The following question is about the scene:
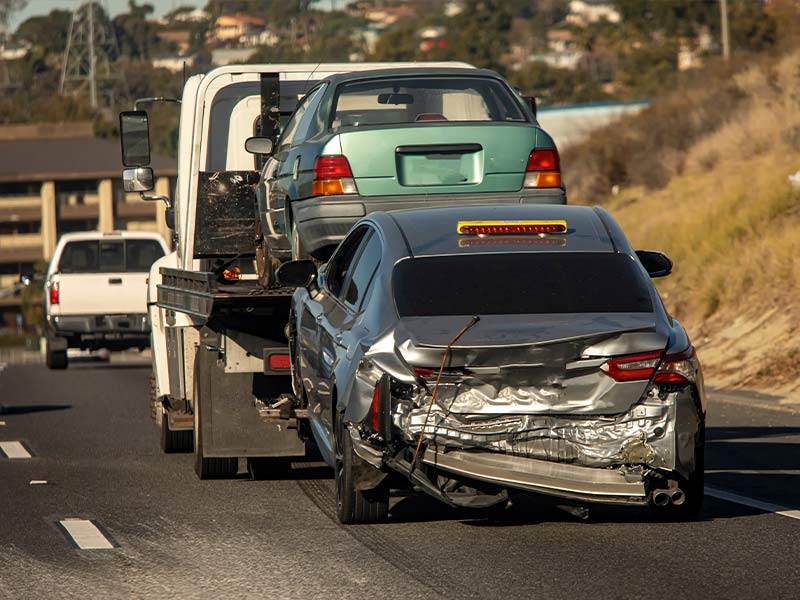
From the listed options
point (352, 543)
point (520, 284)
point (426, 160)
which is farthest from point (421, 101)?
point (352, 543)

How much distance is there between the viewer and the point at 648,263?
35.0ft

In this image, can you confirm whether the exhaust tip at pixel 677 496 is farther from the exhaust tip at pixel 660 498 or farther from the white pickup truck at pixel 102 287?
the white pickup truck at pixel 102 287

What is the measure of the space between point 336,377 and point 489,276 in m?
1.02

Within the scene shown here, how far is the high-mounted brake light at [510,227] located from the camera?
32.4 feet

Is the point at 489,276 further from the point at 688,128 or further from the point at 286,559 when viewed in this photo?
the point at 688,128

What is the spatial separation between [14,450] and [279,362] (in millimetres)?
4239

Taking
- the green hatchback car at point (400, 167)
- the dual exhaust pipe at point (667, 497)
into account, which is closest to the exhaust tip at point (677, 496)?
the dual exhaust pipe at point (667, 497)

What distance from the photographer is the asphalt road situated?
7.89 meters

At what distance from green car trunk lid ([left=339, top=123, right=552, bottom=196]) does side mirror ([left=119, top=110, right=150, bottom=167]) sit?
3.67m

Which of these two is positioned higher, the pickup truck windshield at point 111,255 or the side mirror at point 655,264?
the side mirror at point 655,264

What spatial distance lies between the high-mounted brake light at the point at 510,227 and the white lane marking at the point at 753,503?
2062mm

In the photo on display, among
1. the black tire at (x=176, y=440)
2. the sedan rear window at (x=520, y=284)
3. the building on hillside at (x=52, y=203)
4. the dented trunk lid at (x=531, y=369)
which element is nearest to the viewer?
the dented trunk lid at (x=531, y=369)

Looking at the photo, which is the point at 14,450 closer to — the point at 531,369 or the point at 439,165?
the point at 439,165

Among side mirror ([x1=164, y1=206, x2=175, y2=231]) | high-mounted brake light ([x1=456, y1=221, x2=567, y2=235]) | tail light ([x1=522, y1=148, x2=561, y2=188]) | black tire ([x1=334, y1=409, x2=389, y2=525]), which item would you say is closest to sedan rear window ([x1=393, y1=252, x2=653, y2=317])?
high-mounted brake light ([x1=456, y1=221, x2=567, y2=235])
